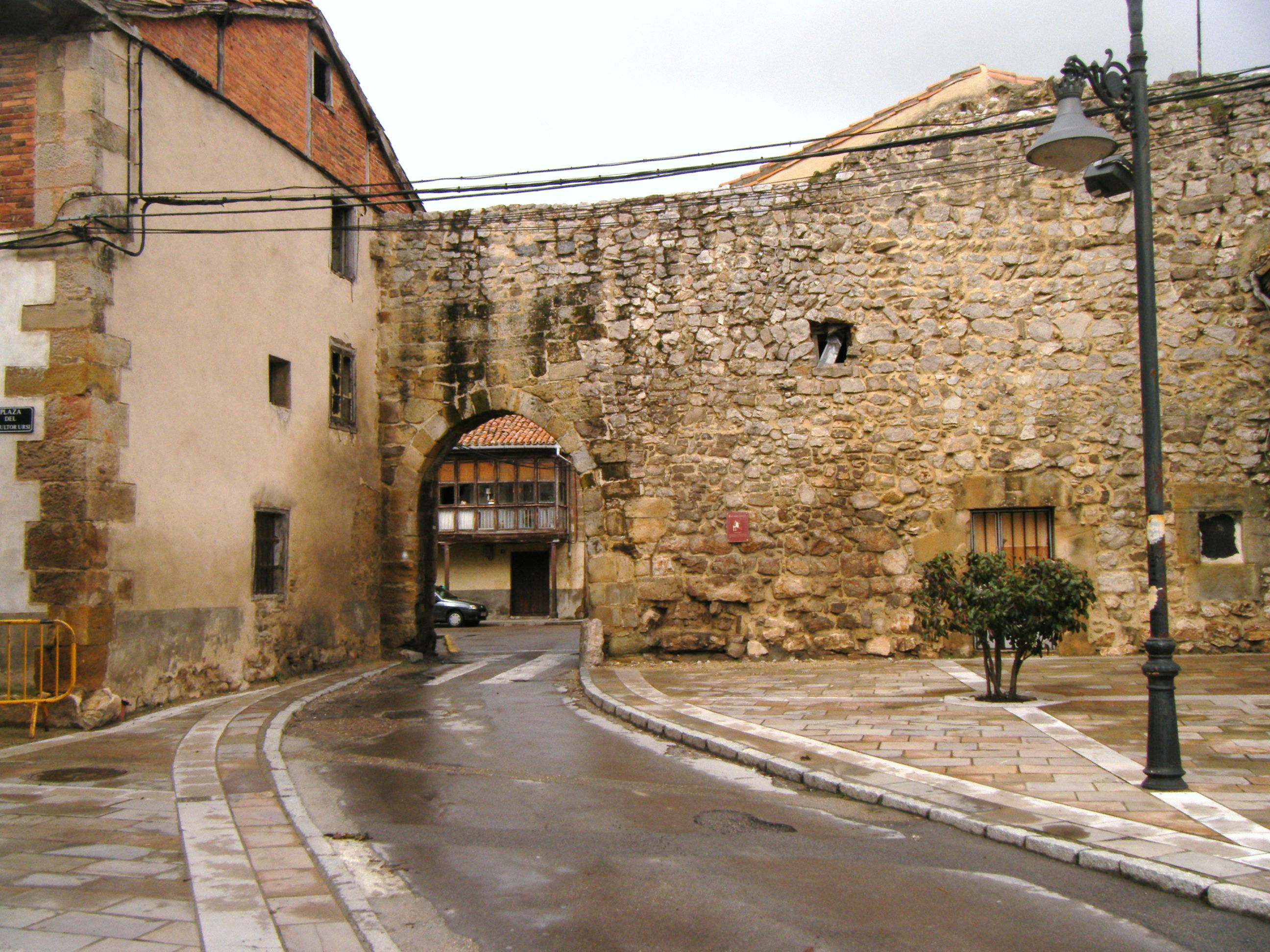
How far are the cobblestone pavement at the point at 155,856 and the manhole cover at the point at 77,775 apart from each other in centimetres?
2

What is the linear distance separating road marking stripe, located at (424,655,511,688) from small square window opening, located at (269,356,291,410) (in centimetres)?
369

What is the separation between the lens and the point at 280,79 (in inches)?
517

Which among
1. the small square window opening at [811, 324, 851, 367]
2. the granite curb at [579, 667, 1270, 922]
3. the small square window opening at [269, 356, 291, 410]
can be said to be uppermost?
the small square window opening at [811, 324, 851, 367]

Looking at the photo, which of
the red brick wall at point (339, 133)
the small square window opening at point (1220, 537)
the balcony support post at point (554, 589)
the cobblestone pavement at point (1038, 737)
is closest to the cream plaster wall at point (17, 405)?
the red brick wall at point (339, 133)

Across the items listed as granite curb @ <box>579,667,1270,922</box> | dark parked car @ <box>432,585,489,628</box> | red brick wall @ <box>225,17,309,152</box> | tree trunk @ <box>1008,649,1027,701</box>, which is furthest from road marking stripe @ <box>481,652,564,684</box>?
dark parked car @ <box>432,585,489,628</box>

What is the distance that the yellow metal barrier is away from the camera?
27.9 feet

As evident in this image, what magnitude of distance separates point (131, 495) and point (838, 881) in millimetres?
7451

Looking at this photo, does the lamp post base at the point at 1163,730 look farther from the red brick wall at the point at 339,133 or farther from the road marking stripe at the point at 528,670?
the red brick wall at the point at 339,133

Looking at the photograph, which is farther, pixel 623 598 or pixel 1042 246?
pixel 623 598

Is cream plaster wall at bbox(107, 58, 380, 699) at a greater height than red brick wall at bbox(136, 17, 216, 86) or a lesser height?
lesser

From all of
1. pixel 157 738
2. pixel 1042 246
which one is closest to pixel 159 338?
pixel 157 738

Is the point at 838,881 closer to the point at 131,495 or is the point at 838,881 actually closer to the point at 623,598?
the point at 131,495

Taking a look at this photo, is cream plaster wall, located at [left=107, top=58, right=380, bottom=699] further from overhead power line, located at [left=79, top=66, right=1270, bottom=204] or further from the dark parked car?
the dark parked car

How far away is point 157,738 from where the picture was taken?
8109 millimetres
